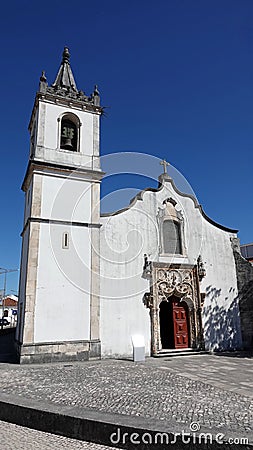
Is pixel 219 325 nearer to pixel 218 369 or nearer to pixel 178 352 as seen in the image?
pixel 178 352

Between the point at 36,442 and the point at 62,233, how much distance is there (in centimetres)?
856

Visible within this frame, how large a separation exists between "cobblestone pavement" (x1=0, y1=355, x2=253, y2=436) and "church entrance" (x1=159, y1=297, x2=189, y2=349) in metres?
3.46

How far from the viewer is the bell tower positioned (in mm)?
11281

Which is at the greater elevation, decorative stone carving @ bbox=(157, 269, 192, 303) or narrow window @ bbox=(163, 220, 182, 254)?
narrow window @ bbox=(163, 220, 182, 254)

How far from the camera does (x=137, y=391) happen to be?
6.93 metres

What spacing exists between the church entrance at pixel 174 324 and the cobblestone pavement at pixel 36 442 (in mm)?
9941

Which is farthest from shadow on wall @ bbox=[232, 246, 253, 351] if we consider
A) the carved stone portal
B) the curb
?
the curb

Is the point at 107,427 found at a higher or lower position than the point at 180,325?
lower

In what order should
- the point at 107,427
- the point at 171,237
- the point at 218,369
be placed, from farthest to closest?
the point at 171,237 → the point at 218,369 → the point at 107,427

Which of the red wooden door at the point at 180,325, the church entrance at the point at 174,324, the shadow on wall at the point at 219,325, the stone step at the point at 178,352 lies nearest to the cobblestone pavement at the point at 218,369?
the stone step at the point at 178,352

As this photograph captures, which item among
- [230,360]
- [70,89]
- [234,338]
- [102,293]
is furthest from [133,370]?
[70,89]

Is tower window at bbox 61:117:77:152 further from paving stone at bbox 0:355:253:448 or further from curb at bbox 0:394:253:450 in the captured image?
curb at bbox 0:394:253:450

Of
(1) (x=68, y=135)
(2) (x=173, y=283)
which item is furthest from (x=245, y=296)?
(1) (x=68, y=135)

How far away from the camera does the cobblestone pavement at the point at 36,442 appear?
432 cm
